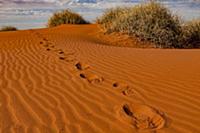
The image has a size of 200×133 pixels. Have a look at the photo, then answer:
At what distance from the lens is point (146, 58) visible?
8.57m

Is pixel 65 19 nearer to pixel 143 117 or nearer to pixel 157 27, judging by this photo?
pixel 157 27

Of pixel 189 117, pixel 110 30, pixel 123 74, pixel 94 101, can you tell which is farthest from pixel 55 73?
pixel 110 30

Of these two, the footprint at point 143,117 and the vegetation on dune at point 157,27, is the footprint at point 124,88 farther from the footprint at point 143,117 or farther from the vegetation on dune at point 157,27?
the vegetation on dune at point 157,27

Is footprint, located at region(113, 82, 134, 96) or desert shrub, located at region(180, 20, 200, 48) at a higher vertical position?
footprint, located at region(113, 82, 134, 96)

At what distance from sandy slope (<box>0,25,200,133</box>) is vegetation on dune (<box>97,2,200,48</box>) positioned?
6243 mm

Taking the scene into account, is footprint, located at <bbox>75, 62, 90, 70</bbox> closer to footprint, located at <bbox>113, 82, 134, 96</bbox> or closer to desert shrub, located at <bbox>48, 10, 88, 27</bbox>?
footprint, located at <bbox>113, 82, 134, 96</bbox>

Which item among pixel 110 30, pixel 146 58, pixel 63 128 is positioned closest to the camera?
pixel 63 128

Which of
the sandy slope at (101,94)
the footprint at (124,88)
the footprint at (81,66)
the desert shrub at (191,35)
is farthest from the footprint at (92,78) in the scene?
the desert shrub at (191,35)

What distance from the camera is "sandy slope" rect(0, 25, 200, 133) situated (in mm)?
4484

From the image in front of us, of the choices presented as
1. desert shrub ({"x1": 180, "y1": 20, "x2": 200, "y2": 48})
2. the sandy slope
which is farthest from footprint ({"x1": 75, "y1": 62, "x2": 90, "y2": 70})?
desert shrub ({"x1": 180, "y1": 20, "x2": 200, "y2": 48})

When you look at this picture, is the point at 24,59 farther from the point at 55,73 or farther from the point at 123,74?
the point at 123,74

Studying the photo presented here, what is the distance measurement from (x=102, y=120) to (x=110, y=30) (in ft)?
40.3

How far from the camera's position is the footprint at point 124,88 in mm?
5708

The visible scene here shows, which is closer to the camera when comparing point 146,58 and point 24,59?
point 146,58
